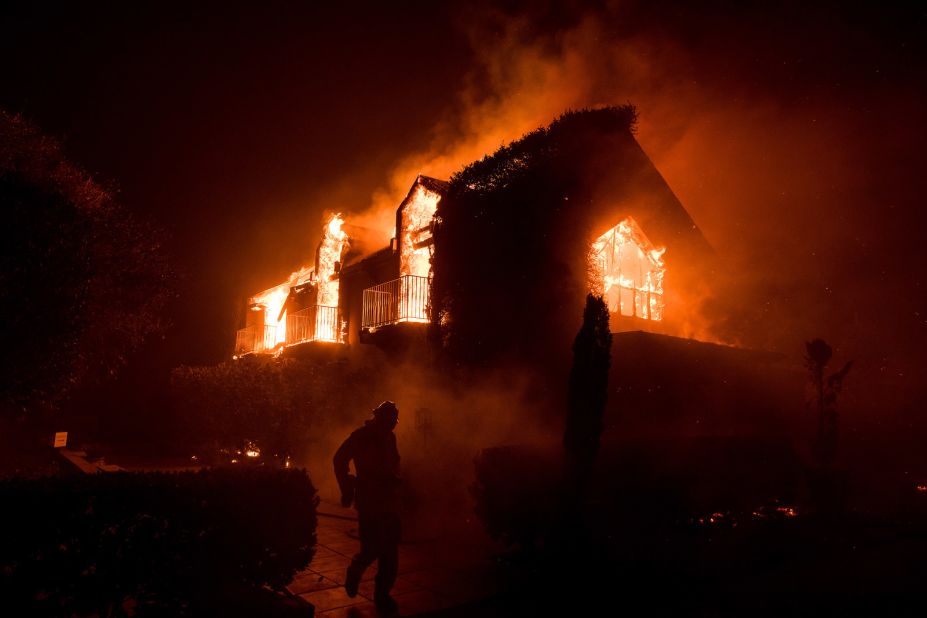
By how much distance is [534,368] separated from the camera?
1180cm

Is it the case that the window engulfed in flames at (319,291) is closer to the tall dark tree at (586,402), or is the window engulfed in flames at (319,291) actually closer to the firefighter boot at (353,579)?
the tall dark tree at (586,402)

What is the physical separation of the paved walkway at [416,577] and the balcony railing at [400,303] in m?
6.04

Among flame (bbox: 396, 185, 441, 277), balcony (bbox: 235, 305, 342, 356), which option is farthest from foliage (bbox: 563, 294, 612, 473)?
balcony (bbox: 235, 305, 342, 356)

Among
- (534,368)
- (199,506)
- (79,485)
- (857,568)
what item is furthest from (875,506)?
(79,485)

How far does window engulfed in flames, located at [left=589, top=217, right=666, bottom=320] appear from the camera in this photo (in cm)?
1353

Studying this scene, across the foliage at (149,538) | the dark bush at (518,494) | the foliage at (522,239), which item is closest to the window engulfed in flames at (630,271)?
the foliage at (522,239)

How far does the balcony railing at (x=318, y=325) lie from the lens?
17969 mm

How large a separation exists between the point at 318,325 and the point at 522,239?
8.49 meters

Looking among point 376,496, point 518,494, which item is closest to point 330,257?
point 518,494

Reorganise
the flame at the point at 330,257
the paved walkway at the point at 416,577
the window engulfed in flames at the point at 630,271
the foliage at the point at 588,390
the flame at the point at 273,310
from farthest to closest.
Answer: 1. the flame at the point at 273,310
2. the flame at the point at 330,257
3. the window engulfed in flames at the point at 630,271
4. the foliage at the point at 588,390
5. the paved walkway at the point at 416,577

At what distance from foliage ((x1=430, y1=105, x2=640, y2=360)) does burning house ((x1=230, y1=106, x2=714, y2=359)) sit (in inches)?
1.0

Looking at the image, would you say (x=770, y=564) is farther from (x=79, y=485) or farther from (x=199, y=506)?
(x=79, y=485)

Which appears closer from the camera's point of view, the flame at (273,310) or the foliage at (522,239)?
the foliage at (522,239)

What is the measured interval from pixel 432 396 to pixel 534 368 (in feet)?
9.52
